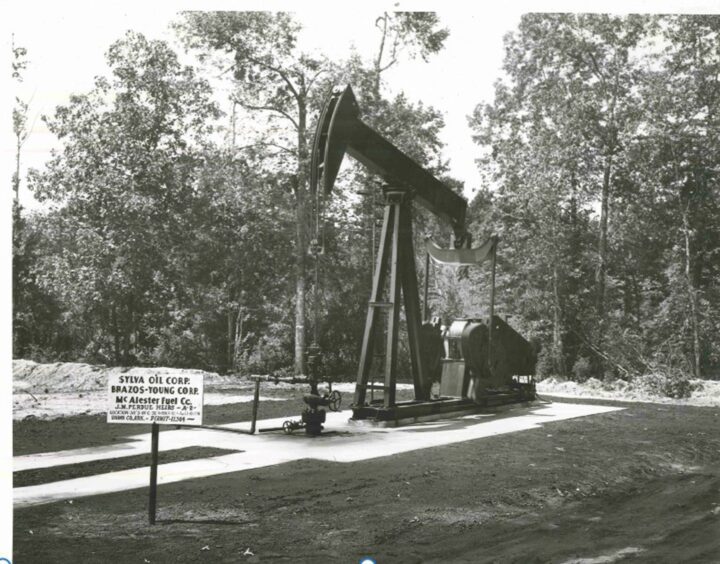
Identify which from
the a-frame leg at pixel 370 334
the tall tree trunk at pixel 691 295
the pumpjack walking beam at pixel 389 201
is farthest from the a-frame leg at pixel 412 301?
the tall tree trunk at pixel 691 295

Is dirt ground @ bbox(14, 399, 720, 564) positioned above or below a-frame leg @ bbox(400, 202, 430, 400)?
below

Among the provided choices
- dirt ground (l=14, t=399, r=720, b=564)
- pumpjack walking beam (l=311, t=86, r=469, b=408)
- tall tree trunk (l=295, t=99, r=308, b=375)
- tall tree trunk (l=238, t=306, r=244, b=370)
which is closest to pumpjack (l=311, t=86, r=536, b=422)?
pumpjack walking beam (l=311, t=86, r=469, b=408)

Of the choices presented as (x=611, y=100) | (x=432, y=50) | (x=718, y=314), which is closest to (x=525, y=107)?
(x=611, y=100)

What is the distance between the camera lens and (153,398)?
4910 mm

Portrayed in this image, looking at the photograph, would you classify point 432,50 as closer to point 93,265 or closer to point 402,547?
point 93,265

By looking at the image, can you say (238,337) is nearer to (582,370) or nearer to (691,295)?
(691,295)

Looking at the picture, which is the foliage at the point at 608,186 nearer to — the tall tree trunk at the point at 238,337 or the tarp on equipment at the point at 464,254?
the tarp on equipment at the point at 464,254

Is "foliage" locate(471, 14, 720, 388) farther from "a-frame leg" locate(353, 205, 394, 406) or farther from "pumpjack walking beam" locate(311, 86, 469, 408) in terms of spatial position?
"a-frame leg" locate(353, 205, 394, 406)

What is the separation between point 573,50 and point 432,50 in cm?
400

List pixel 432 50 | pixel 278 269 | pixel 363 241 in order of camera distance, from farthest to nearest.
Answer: pixel 363 241, pixel 278 269, pixel 432 50

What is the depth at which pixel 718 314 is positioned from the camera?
12094mm

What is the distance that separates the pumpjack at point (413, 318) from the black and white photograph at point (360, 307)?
50mm

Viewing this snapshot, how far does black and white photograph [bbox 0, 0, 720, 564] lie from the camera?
537 cm

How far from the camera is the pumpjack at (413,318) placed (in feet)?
29.5
